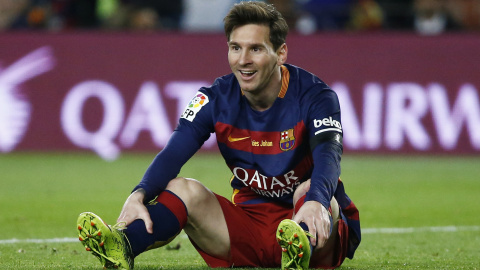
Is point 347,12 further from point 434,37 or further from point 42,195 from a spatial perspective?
point 42,195

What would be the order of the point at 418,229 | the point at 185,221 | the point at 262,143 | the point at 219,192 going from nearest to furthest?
the point at 185,221 < the point at 262,143 < the point at 418,229 < the point at 219,192

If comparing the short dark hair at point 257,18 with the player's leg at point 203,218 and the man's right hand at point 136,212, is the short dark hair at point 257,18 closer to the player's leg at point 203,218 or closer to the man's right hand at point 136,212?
the player's leg at point 203,218

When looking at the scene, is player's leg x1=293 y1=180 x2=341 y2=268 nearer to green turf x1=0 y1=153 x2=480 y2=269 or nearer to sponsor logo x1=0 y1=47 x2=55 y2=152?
green turf x1=0 y1=153 x2=480 y2=269

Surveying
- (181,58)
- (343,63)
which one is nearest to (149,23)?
(181,58)

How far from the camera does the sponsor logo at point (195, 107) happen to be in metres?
5.16

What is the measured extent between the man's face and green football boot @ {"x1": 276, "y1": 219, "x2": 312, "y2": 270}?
3.24 ft

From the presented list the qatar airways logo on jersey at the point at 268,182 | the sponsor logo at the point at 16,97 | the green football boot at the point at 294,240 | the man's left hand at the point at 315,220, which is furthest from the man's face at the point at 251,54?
the sponsor logo at the point at 16,97

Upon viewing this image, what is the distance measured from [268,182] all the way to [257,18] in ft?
3.15

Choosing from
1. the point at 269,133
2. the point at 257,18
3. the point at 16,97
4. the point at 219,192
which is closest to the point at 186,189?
the point at 269,133

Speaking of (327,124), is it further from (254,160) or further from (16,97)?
(16,97)

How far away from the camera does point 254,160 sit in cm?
513

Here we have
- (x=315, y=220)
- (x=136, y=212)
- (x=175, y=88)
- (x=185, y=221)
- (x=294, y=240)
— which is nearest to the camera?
(x=294, y=240)

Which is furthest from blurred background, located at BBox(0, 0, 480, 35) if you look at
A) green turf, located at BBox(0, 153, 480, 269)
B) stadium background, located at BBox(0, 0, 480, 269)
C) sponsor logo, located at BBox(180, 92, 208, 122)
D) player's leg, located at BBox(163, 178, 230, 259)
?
player's leg, located at BBox(163, 178, 230, 259)

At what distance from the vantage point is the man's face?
4.96 m
